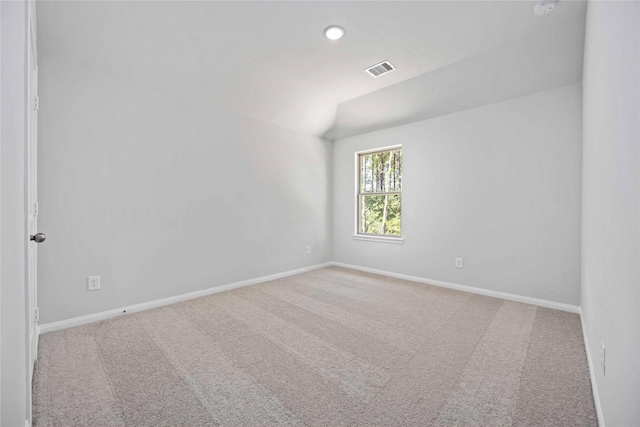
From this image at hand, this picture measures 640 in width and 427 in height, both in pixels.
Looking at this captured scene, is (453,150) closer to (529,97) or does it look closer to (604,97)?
(529,97)

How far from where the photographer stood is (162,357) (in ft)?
6.42

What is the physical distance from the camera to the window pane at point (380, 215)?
14.4 feet

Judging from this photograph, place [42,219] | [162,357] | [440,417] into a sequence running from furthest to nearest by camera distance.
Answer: [42,219] → [162,357] → [440,417]

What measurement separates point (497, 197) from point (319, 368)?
9.17 feet

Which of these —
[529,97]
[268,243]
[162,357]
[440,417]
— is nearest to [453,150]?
[529,97]

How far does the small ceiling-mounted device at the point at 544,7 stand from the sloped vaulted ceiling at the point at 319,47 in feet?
0.18

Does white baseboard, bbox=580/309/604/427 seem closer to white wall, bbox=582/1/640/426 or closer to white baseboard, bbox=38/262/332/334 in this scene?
white wall, bbox=582/1/640/426

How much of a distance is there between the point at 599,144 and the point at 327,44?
2182 mm

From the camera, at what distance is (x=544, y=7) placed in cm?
210

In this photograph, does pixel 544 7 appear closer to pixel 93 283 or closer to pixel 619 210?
pixel 619 210

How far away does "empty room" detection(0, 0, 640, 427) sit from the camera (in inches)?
52.2

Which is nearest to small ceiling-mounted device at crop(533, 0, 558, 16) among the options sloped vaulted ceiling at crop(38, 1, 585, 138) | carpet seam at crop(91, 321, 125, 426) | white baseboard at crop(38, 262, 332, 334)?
sloped vaulted ceiling at crop(38, 1, 585, 138)

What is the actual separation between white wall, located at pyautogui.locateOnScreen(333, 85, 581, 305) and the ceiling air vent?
3.56 ft

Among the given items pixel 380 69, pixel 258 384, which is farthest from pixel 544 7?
pixel 258 384
